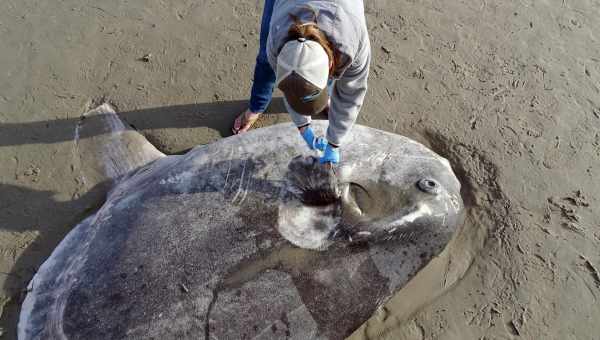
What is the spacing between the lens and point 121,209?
3.20m

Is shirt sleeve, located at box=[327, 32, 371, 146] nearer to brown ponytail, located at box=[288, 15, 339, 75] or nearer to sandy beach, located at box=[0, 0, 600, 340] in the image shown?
brown ponytail, located at box=[288, 15, 339, 75]

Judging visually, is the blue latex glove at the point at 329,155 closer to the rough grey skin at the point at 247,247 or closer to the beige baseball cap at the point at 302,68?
the rough grey skin at the point at 247,247

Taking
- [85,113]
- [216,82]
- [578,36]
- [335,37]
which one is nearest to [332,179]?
[335,37]

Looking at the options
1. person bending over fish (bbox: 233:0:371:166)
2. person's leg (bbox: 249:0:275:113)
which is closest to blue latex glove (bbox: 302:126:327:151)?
person bending over fish (bbox: 233:0:371:166)

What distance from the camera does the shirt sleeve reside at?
2621 mm

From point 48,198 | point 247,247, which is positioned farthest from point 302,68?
point 48,198

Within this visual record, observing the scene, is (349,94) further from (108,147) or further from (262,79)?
(108,147)

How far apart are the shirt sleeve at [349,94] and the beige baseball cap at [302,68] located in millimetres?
457

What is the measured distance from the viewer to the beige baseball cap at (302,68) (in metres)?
2.07

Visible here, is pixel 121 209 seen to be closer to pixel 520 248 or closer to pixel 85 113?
pixel 85 113

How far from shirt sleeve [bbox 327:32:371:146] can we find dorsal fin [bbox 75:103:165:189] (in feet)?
6.67

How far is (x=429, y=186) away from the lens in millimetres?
3326

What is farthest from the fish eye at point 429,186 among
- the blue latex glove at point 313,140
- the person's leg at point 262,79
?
the person's leg at point 262,79

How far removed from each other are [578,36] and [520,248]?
124 inches
